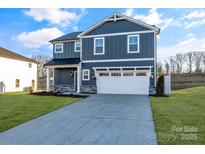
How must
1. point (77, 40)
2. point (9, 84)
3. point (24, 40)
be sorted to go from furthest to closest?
point (24, 40), point (9, 84), point (77, 40)

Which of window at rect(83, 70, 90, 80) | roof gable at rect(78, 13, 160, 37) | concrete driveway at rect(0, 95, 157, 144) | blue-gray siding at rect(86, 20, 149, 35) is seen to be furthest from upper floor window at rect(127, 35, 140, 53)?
concrete driveway at rect(0, 95, 157, 144)

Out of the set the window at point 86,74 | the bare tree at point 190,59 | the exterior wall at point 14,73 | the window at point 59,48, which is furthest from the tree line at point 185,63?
the exterior wall at point 14,73

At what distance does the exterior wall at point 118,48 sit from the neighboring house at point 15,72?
9.96 metres

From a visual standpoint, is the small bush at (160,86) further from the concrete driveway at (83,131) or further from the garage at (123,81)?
the concrete driveway at (83,131)

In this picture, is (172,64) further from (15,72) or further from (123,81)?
(15,72)

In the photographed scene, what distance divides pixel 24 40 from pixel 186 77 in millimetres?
24996

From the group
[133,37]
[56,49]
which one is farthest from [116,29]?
[56,49]

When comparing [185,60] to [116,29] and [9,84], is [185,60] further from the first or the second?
[9,84]

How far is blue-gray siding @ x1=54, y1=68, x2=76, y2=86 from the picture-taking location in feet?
65.9

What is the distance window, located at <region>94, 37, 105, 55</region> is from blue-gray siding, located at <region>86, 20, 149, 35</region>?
65 centimetres

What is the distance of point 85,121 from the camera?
24.1ft

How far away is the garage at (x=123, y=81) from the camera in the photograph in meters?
16.6

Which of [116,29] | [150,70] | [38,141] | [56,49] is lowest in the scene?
[38,141]

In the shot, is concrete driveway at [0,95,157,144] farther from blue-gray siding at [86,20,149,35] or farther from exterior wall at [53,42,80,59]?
exterior wall at [53,42,80,59]
